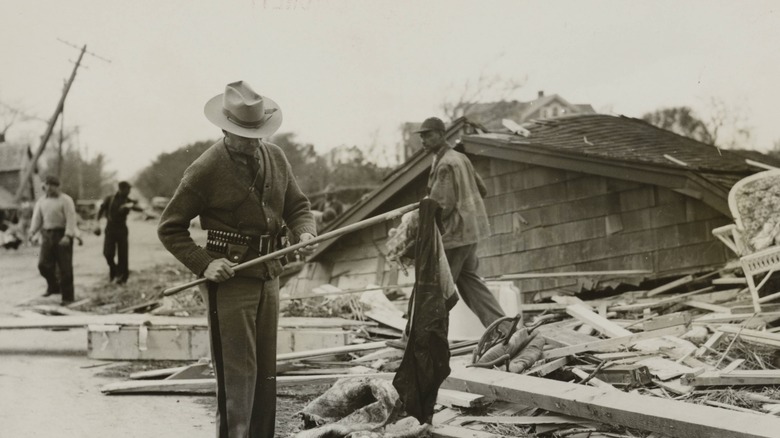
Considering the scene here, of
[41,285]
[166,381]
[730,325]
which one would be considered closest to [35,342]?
[166,381]

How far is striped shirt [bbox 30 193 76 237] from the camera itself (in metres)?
12.9

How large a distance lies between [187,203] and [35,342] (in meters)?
7.00

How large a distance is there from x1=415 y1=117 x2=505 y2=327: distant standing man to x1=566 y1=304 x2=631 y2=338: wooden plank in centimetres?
123

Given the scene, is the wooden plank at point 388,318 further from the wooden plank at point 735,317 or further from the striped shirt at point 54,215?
the striped shirt at point 54,215

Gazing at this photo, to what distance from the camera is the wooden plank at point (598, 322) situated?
7578 mm

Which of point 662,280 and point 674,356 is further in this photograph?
point 662,280

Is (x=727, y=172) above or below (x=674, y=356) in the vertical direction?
above

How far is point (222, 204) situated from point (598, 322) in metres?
4.93

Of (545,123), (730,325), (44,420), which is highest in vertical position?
(545,123)

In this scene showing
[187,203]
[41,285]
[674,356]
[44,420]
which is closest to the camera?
[187,203]

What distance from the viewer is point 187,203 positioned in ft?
14.0

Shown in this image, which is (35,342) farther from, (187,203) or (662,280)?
(662,280)

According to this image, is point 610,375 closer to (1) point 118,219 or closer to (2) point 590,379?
(2) point 590,379

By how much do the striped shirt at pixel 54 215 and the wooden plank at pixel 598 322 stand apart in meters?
8.44
